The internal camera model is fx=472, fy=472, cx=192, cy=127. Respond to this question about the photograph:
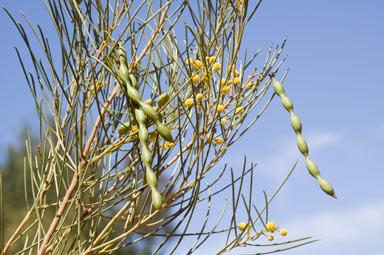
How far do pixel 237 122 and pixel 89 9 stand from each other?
1.20ft

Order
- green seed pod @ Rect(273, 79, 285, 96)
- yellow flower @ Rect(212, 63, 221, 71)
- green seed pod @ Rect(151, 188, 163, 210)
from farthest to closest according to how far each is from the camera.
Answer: yellow flower @ Rect(212, 63, 221, 71)
green seed pod @ Rect(273, 79, 285, 96)
green seed pod @ Rect(151, 188, 163, 210)

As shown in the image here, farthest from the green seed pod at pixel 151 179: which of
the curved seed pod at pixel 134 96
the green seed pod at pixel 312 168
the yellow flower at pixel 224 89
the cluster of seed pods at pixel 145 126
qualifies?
the yellow flower at pixel 224 89

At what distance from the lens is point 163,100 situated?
736 mm

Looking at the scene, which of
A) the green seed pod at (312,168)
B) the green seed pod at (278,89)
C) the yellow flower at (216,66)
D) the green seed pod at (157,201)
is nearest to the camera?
the green seed pod at (157,201)

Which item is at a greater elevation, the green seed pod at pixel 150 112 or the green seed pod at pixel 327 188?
the green seed pod at pixel 150 112

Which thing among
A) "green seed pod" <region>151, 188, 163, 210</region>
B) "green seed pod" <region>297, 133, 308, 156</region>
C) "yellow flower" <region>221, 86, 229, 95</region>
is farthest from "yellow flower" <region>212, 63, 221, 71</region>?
"green seed pod" <region>151, 188, 163, 210</region>

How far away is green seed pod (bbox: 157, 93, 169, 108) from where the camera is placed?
0.73m

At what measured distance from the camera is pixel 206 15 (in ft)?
2.73

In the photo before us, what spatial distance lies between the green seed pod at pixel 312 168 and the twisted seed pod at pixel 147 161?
0.68 feet

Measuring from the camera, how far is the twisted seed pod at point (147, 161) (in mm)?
509

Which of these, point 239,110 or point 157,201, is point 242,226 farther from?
point 157,201

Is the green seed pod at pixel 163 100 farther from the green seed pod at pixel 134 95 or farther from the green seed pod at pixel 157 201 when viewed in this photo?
the green seed pod at pixel 157 201

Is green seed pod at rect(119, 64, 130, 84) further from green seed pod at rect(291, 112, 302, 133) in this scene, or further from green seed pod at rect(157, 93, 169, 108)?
green seed pod at rect(291, 112, 302, 133)

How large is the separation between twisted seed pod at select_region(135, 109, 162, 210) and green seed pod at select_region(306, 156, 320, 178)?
0.68ft
